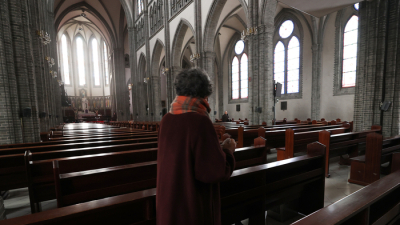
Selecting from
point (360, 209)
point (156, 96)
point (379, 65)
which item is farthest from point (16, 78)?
point (156, 96)

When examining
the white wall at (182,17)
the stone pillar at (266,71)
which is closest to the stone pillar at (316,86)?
the stone pillar at (266,71)

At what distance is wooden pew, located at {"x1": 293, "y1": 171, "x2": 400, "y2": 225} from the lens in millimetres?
1008

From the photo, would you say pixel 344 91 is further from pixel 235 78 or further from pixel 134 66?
pixel 134 66

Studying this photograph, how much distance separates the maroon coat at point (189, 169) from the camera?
1.06 meters

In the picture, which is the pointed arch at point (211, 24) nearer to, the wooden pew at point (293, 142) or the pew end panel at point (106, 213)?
the wooden pew at point (293, 142)

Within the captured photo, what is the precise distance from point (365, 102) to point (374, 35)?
1917 mm

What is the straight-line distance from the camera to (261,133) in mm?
4340

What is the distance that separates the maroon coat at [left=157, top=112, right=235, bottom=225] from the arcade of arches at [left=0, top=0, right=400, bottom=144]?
597 cm

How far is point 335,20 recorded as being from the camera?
11906mm

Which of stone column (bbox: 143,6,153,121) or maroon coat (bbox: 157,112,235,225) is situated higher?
stone column (bbox: 143,6,153,121)

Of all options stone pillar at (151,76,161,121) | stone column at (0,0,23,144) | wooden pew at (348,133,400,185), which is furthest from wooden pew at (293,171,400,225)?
stone pillar at (151,76,161,121)

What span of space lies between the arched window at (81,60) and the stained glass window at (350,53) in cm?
3451

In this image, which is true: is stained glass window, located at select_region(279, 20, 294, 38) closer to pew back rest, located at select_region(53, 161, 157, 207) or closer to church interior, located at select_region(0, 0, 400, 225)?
church interior, located at select_region(0, 0, 400, 225)

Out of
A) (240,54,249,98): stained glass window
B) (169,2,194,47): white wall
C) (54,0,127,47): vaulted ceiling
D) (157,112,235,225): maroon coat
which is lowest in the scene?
(157,112,235,225): maroon coat
